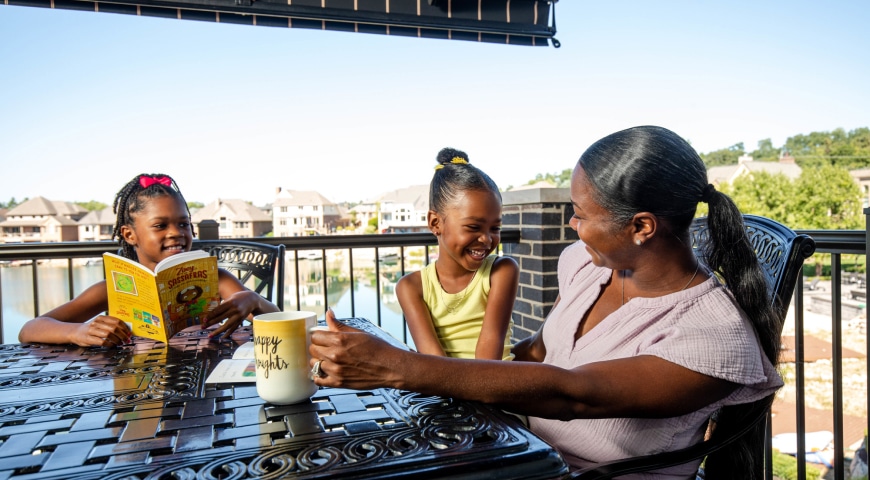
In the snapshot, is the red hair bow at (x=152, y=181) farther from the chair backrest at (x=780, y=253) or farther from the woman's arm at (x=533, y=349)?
the chair backrest at (x=780, y=253)

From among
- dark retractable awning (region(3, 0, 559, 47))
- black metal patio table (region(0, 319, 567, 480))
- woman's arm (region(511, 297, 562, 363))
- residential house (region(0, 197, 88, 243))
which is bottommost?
woman's arm (region(511, 297, 562, 363))

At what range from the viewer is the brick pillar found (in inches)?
128

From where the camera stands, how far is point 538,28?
3.12 metres

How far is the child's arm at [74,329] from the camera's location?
1.29 metres

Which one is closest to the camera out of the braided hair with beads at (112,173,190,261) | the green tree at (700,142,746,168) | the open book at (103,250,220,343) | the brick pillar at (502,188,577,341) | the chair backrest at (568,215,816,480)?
the chair backrest at (568,215,816,480)

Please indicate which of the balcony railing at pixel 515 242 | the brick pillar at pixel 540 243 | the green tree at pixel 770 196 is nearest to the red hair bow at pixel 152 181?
the balcony railing at pixel 515 242

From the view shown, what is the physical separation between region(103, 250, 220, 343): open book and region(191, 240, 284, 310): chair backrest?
2.03ft

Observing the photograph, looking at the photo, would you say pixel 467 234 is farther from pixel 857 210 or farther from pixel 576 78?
pixel 857 210

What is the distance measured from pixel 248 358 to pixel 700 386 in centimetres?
94

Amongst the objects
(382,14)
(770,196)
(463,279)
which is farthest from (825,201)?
(463,279)

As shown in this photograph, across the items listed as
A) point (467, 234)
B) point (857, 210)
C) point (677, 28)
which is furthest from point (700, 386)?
point (857, 210)

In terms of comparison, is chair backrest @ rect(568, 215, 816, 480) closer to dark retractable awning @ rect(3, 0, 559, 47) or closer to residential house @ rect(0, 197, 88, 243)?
dark retractable awning @ rect(3, 0, 559, 47)

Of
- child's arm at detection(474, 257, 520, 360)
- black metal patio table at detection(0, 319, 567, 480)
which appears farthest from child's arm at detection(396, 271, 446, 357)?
black metal patio table at detection(0, 319, 567, 480)

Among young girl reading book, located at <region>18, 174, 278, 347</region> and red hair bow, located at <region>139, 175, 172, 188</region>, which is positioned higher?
red hair bow, located at <region>139, 175, 172, 188</region>
